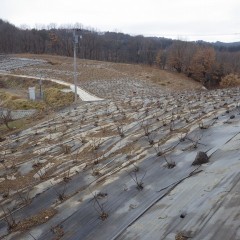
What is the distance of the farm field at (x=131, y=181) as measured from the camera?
4770 mm

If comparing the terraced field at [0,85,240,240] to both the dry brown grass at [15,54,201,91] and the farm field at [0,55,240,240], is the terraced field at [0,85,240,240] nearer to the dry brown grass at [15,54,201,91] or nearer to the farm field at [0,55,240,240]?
the farm field at [0,55,240,240]

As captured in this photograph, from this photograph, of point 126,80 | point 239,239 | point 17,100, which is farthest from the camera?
point 126,80

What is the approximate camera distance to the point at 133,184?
6.15 metres

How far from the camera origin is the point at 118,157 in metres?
7.85

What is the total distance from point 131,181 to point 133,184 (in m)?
0.14

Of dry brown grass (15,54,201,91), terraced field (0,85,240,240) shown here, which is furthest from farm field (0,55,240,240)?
dry brown grass (15,54,201,91)

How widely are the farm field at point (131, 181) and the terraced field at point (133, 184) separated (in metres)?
0.02

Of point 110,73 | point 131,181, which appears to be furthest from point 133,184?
point 110,73

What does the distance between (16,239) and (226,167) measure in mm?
3525

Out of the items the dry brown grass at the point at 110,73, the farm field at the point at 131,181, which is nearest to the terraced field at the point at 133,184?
the farm field at the point at 131,181

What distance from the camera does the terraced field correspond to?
4742 mm

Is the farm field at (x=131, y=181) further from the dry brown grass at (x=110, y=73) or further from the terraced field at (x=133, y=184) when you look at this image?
the dry brown grass at (x=110, y=73)

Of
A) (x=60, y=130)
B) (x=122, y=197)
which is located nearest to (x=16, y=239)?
(x=122, y=197)

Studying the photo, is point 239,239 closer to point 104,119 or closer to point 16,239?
point 16,239
